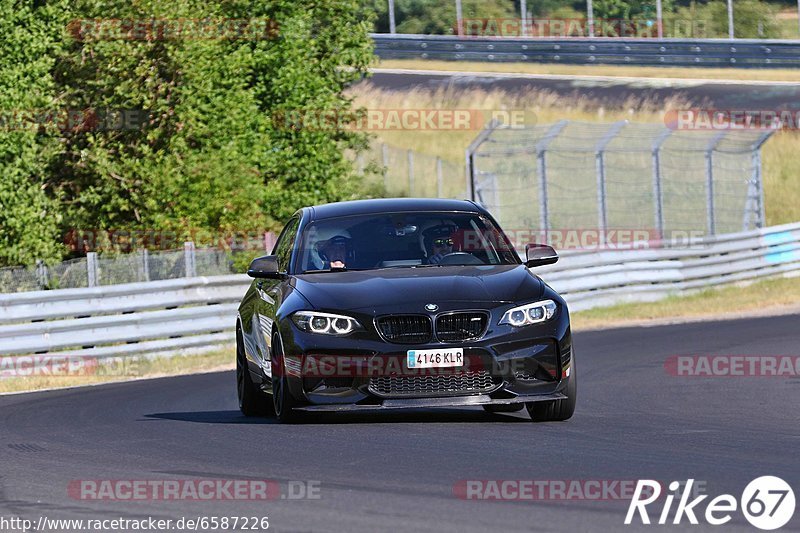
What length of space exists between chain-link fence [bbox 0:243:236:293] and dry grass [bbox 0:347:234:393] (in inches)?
48.5

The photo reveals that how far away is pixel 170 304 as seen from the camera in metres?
19.7

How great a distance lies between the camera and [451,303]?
970 cm

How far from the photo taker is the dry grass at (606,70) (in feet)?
159

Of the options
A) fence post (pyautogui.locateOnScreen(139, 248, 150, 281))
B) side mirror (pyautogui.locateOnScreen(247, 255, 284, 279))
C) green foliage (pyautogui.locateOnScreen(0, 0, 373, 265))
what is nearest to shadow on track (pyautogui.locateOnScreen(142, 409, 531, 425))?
side mirror (pyautogui.locateOnScreen(247, 255, 284, 279))

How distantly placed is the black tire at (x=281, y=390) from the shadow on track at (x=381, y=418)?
0.35ft

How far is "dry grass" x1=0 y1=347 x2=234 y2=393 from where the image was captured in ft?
56.3

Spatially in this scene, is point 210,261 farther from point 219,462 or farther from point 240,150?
point 219,462

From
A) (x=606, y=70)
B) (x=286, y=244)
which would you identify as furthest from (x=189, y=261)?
(x=606, y=70)

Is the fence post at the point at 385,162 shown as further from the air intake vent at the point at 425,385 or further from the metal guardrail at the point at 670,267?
the air intake vent at the point at 425,385

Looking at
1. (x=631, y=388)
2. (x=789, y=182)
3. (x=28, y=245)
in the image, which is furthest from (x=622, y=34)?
(x=631, y=388)

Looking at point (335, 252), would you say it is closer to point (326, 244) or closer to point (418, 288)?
point (326, 244)

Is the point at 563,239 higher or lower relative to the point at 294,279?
lower

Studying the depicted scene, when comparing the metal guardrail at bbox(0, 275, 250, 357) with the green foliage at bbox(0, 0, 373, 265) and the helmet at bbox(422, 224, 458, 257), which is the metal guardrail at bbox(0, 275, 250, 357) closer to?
the green foliage at bbox(0, 0, 373, 265)

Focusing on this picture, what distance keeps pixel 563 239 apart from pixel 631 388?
66.6ft
